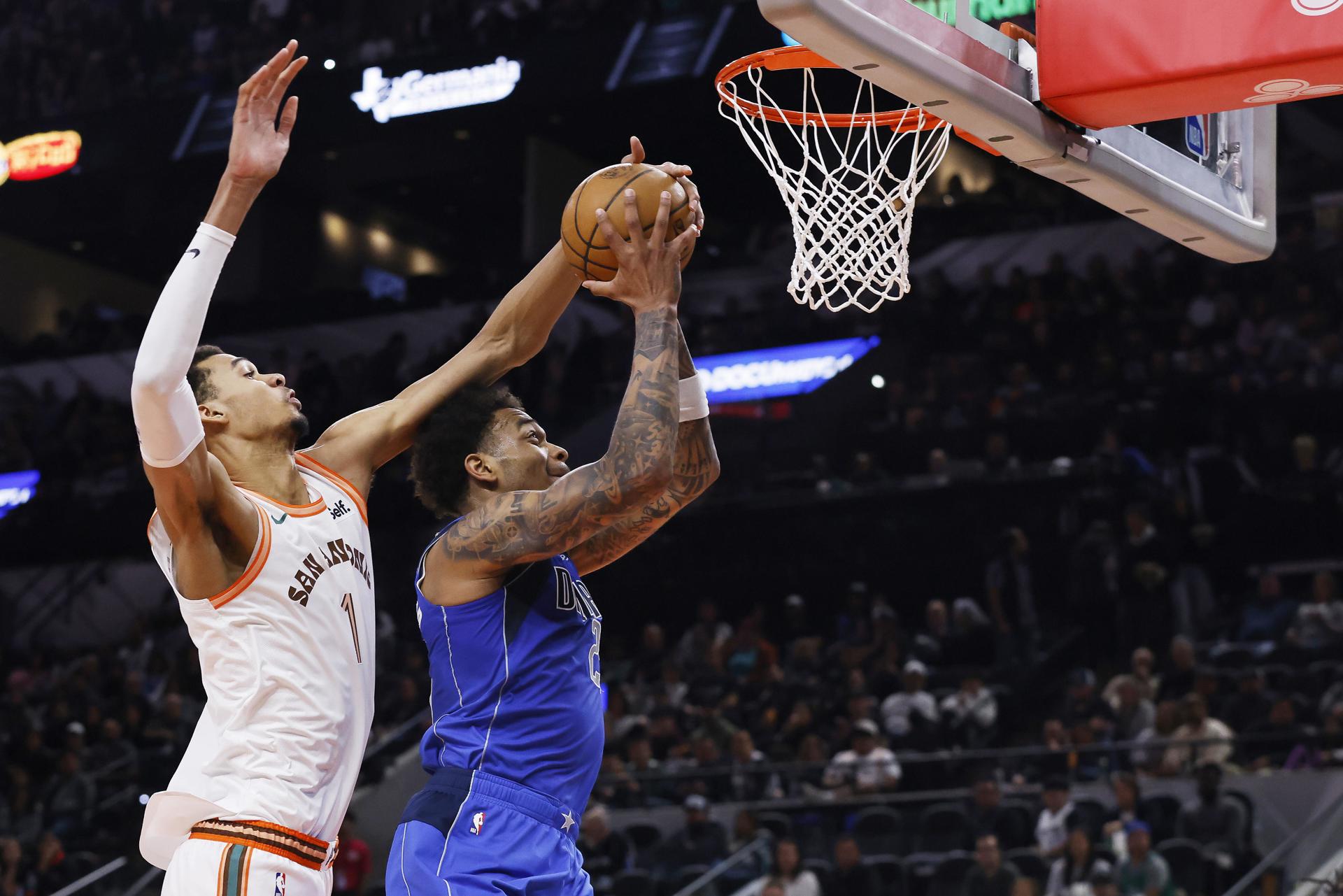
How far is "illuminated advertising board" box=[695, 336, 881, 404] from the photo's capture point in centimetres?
1680

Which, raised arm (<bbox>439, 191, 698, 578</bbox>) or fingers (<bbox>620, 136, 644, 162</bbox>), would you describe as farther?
fingers (<bbox>620, 136, 644, 162</bbox>)

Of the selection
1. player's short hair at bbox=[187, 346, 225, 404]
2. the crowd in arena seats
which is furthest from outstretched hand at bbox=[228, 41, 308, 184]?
the crowd in arena seats

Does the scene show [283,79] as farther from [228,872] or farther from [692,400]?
[228,872]

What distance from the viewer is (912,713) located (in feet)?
38.3

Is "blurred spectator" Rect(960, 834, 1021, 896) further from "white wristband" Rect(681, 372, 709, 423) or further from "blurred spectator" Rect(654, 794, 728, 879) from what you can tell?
"white wristband" Rect(681, 372, 709, 423)

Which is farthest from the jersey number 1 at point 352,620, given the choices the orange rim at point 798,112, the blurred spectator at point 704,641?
the blurred spectator at point 704,641

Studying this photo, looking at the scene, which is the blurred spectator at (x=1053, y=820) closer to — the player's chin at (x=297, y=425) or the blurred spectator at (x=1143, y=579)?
the blurred spectator at (x=1143, y=579)

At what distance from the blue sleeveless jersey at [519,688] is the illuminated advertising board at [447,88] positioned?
46.5 feet

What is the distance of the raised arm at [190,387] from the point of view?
3023 mm

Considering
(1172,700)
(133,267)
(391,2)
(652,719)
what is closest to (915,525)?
(652,719)

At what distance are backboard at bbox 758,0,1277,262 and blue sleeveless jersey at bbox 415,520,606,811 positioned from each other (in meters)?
1.34

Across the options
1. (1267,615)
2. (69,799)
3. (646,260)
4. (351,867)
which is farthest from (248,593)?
(69,799)

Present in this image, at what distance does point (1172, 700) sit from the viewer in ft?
34.7

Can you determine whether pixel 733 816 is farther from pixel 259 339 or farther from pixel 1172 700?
pixel 259 339
